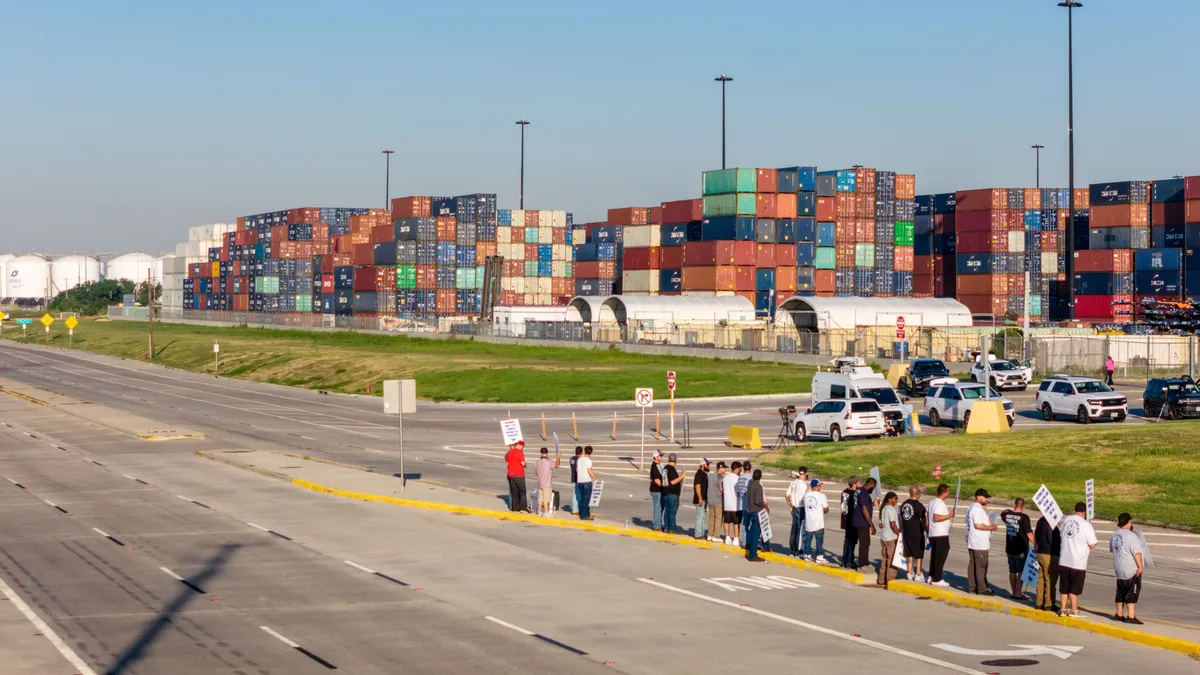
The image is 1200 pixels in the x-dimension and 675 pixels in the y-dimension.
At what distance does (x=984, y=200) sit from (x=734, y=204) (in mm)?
29057

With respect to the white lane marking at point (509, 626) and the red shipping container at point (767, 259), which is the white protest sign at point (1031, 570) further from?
the red shipping container at point (767, 259)

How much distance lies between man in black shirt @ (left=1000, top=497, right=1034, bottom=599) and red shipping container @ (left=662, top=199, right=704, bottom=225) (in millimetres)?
105348

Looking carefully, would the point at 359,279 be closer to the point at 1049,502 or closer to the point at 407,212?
the point at 407,212

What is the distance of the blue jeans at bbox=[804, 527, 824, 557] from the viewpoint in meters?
25.1

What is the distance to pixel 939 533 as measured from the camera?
22.5 meters

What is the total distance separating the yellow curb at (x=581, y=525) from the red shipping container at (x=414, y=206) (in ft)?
396

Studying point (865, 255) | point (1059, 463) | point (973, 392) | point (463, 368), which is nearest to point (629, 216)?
point (865, 255)

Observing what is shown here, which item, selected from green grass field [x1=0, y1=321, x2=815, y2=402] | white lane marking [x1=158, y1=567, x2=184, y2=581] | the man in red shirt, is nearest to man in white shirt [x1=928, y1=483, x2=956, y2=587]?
the man in red shirt

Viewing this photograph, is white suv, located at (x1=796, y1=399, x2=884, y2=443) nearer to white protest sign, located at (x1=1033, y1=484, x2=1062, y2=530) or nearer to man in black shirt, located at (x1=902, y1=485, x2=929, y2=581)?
Result: man in black shirt, located at (x1=902, y1=485, x2=929, y2=581)

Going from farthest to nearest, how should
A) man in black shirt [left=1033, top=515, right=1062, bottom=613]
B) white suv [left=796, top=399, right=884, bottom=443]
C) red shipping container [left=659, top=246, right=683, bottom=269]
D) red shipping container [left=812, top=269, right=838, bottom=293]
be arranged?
red shipping container [left=659, top=246, right=683, bottom=269] → red shipping container [left=812, top=269, right=838, bottom=293] → white suv [left=796, top=399, right=884, bottom=443] → man in black shirt [left=1033, top=515, right=1062, bottom=613]

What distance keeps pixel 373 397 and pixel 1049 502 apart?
62948 mm

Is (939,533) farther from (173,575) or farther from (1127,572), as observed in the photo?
(173,575)

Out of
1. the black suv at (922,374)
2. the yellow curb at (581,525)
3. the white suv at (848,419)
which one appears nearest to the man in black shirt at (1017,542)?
the yellow curb at (581,525)

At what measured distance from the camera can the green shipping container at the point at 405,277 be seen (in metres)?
158
